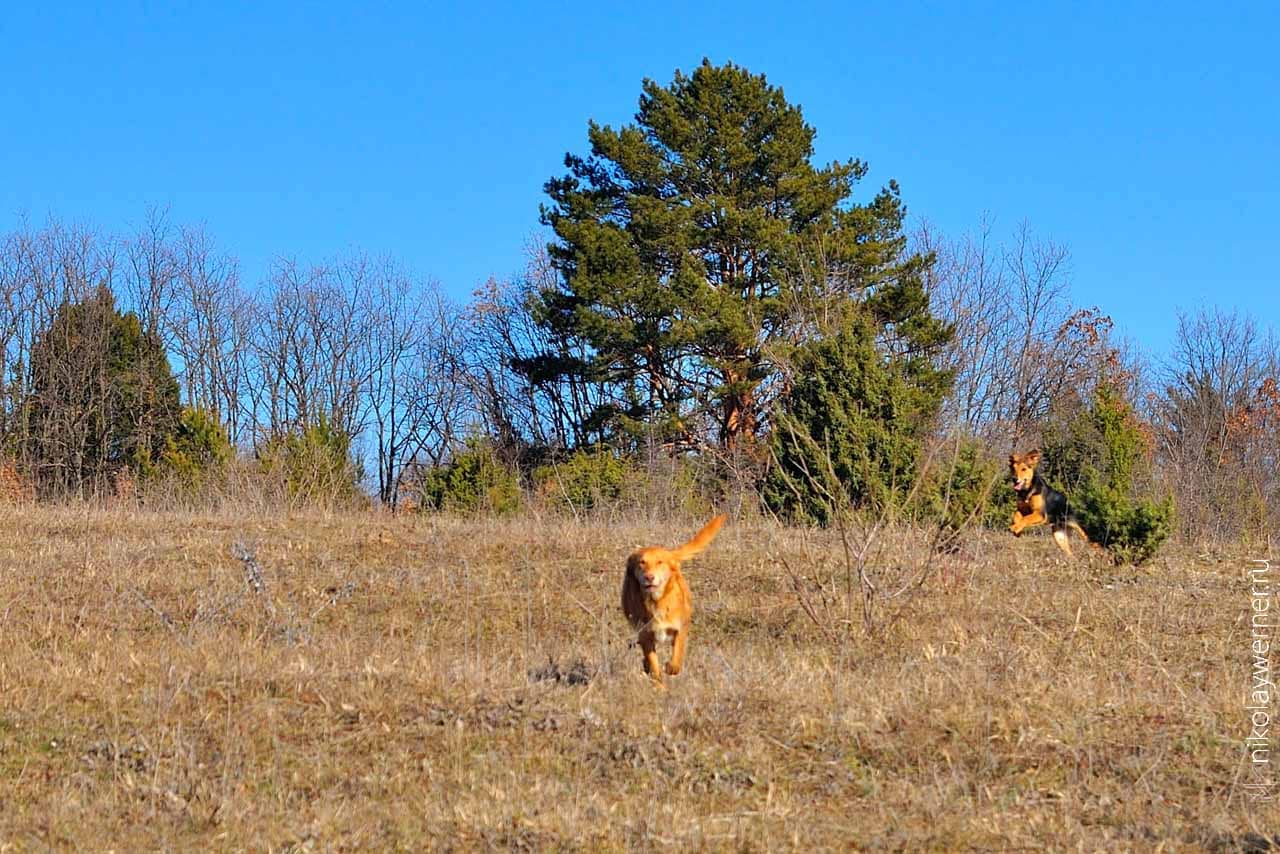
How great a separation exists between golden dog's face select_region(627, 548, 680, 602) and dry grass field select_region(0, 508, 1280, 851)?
52 centimetres

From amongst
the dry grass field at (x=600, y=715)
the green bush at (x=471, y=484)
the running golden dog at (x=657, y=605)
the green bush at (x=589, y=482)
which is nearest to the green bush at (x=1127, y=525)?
the dry grass field at (x=600, y=715)

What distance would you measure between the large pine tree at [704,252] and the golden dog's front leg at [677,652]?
21.7 meters

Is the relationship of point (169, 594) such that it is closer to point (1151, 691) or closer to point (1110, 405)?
point (1151, 691)

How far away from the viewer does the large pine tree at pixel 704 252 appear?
97.4 feet

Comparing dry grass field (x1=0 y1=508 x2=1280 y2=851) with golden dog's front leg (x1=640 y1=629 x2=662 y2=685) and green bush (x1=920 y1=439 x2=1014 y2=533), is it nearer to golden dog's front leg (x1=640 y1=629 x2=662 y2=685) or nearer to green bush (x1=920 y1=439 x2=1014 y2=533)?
golden dog's front leg (x1=640 y1=629 x2=662 y2=685)

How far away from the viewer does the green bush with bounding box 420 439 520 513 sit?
766 inches

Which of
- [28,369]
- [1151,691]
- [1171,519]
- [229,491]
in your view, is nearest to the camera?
[1151,691]

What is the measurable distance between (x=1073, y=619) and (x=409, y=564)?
19.2 ft

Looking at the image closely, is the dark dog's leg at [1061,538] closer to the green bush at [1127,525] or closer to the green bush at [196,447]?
the green bush at [1127,525]

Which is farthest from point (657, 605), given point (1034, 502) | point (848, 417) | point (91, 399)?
point (91, 399)

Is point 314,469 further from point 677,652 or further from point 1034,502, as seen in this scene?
point 677,652

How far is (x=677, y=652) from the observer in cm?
747

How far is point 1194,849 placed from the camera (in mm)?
4770

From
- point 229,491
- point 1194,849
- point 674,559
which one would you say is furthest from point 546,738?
point 229,491
